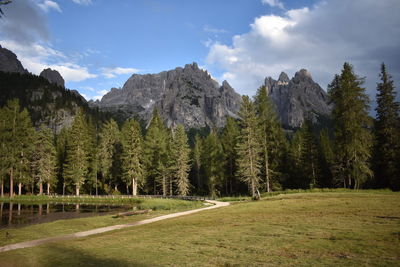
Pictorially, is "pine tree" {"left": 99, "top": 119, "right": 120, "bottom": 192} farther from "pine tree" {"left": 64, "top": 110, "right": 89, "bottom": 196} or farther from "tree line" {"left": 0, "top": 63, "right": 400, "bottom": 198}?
"pine tree" {"left": 64, "top": 110, "right": 89, "bottom": 196}

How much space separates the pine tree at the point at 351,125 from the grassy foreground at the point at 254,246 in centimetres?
1888

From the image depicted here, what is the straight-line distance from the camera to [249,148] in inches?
1566

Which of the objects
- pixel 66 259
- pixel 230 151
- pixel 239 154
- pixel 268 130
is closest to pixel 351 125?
pixel 268 130

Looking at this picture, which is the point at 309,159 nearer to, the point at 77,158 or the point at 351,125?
the point at 351,125

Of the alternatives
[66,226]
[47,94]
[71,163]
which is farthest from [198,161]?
[47,94]

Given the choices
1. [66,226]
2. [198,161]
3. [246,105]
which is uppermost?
[246,105]

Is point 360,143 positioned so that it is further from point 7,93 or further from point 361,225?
point 7,93

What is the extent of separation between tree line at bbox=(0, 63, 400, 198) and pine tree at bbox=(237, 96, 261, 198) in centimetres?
15

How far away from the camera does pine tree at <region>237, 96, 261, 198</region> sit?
129 ft

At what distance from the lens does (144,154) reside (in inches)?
2611

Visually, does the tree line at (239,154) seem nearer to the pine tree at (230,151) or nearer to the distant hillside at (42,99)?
the pine tree at (230,151)

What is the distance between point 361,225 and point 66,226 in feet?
75.5

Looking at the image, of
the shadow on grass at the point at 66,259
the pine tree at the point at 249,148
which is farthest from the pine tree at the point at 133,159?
the shadow on grass at the point at 66,259

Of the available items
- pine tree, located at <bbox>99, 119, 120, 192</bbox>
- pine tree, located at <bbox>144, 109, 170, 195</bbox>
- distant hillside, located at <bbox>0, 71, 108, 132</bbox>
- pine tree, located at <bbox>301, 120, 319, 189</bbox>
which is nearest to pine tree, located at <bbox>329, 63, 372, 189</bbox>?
pine tree, located at <bbox>301, 120, 319, 189</bbox>
